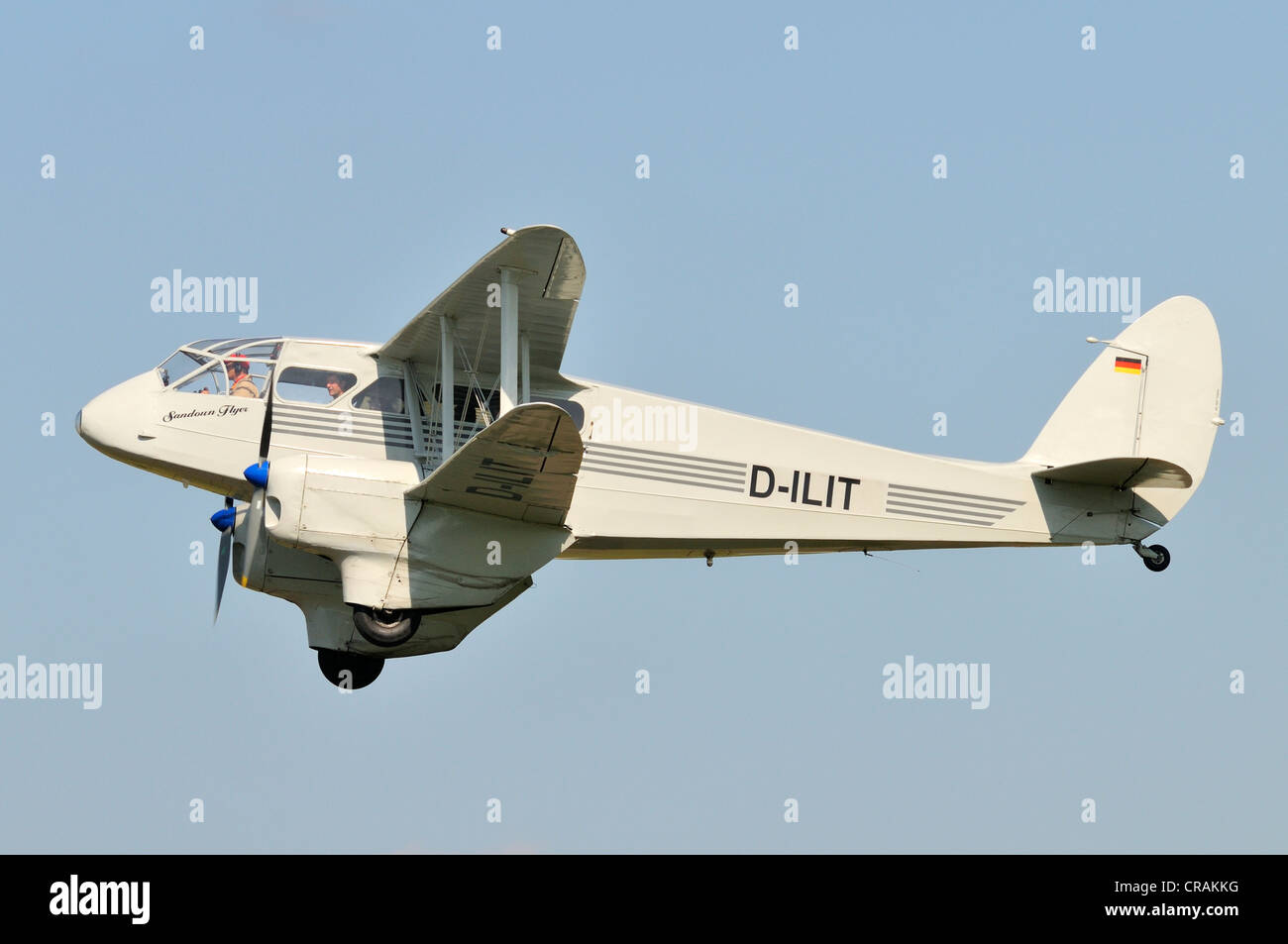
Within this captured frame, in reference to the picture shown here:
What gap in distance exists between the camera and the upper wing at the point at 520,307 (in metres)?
15.7

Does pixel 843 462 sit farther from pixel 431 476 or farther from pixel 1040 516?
pixel 431 476

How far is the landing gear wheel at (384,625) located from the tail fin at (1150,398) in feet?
25.6

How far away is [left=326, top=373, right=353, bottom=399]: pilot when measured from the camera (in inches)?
681

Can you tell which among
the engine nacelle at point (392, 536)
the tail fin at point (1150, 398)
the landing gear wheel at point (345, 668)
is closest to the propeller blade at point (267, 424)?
the engine nacelle at point (392, 536)

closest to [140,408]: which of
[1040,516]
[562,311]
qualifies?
[562,311]

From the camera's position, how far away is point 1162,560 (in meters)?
18.7

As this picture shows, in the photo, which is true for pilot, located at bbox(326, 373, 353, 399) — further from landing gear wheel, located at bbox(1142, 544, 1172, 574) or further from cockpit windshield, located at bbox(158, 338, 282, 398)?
landing gear wheel, located at bbox(1142, 544, 1172, 574)

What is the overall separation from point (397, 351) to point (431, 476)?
6.57 feet

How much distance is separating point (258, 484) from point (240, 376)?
1.40 m

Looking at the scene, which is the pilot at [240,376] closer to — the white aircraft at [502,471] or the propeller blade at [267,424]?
the white aircraft at [502,471]

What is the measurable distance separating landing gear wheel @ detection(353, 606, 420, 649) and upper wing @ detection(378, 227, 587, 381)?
2833mm

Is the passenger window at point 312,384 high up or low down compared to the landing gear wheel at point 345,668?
up

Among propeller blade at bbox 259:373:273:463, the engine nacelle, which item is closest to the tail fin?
the engine nacelle

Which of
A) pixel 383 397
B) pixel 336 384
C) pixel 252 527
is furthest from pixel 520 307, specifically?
pixel 252 527
